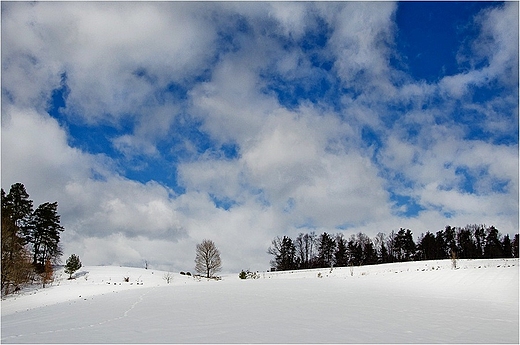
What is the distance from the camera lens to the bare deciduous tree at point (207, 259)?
52.6 meters

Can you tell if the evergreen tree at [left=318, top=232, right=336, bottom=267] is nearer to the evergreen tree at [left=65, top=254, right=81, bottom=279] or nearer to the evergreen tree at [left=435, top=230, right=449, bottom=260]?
the evergreen tree at [left=435, top=230, right=449, bottom=260]

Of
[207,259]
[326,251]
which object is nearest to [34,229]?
[207,259]

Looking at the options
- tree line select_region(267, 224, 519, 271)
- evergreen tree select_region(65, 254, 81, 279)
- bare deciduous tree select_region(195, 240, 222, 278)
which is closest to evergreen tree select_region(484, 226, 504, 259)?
tree line select_region(267, 224, 519, 271)

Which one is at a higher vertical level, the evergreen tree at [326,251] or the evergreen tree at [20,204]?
the evergreen tree at [20,204]

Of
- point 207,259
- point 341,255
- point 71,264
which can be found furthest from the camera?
point 341,255

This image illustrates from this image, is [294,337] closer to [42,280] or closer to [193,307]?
[193,307]

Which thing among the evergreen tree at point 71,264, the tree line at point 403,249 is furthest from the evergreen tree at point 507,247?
the evergreen tree at point 71,264

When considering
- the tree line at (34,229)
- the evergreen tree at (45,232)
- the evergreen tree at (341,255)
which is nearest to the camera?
the tree line at (34,229)

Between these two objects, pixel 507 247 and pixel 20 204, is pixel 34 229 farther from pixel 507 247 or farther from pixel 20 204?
pixel 507 247

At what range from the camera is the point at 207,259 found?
52750 mm

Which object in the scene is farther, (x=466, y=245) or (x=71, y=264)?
(x=466, y=245)

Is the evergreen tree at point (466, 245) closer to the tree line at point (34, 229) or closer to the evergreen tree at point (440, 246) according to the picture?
the evergreen tree at point (440, 246)

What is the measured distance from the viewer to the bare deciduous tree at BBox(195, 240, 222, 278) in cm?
5256

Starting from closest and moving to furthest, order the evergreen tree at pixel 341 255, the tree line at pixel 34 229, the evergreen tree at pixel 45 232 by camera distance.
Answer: the tree line at pixel 34 229, the evergreen tree at pixel 45 232, the evergreen tree at pixel 341 255
